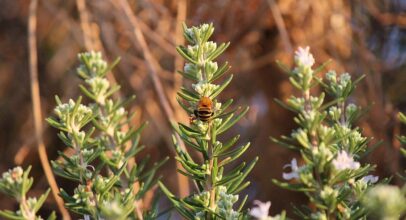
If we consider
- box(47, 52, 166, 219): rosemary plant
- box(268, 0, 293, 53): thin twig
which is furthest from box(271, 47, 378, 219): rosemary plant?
box(268, 0, 293, 53): thin twig

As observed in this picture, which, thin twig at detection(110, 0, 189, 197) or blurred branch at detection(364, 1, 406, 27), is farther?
blurred branch at detection(364, 1, 406, 27)

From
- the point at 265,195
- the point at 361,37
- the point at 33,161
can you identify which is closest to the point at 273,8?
the point at 361,37

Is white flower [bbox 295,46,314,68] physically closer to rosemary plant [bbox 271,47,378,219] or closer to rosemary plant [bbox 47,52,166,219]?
rosemary plant [bbox 271,47,378,219]

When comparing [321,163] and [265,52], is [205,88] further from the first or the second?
[265,52]

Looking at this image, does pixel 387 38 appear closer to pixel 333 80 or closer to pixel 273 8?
pixel 273 8

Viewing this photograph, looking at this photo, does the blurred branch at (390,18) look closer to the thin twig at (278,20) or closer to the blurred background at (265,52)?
the blurred background at (265,52)

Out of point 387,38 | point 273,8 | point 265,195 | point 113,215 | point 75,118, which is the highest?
point 387,38

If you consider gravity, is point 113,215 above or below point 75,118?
below

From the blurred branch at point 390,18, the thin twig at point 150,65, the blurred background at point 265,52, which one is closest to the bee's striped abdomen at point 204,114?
the thin twig at point 150,65
